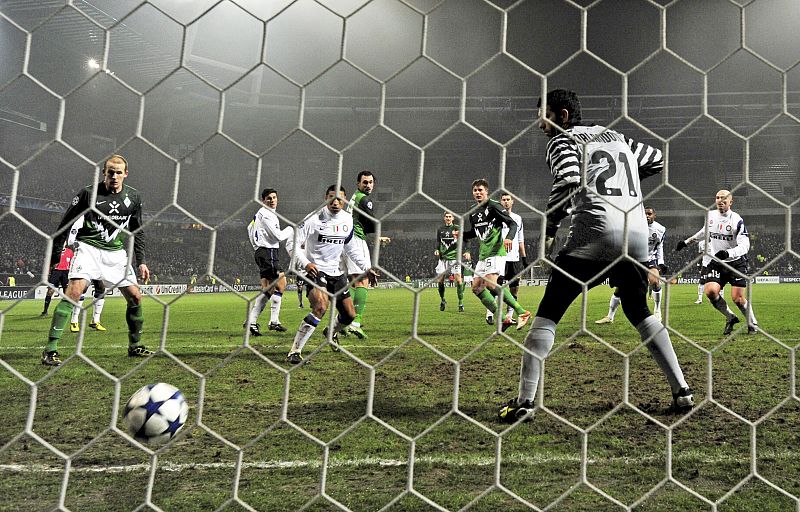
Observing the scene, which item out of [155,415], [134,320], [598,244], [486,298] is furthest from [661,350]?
[486,298]

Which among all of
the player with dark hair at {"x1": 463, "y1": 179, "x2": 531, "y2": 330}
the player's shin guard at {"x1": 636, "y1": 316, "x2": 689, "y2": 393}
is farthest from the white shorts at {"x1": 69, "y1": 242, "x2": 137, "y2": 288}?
the player's shin guard at {"x1": 636, "y1": 316, "x2": 689, "y2": 393}

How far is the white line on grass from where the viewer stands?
1984 mm

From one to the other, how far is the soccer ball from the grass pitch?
0.10 m

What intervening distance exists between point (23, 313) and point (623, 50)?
1417 cm

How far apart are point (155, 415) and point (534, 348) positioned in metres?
1.44

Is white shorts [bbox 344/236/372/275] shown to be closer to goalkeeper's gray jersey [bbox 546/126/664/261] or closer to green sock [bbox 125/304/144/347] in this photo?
→ green sock [bbox 125/304/144/347]

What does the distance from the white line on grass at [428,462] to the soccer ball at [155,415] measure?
100mm

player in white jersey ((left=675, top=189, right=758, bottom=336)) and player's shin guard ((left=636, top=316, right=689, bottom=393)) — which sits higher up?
player in white jersey ((left=675, top=189, right=758, bottom=336))

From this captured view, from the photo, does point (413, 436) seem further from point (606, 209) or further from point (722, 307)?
point (722, 307)

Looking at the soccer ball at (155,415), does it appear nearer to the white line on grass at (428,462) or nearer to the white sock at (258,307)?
the white line on grass at (428,462)

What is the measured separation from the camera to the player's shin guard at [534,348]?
7.93ft

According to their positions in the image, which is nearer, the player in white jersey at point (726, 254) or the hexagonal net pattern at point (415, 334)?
the hexagonal net pattern at point (415, 334)

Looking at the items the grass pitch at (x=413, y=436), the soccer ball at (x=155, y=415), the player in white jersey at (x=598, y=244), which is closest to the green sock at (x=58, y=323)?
the grass pitch at (x=413, y=436)

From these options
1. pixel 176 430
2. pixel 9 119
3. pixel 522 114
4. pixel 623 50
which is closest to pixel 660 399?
pixel 176 430
